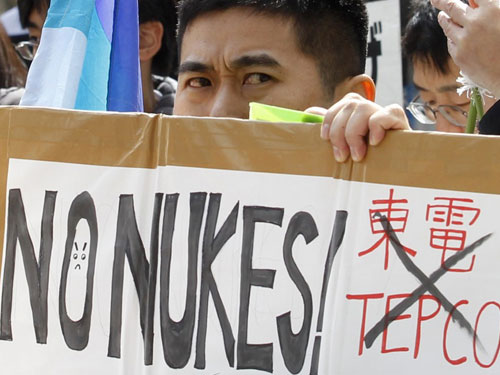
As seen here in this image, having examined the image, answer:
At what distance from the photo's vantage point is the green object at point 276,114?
5.05 ft

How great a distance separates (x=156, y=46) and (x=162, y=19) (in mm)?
106

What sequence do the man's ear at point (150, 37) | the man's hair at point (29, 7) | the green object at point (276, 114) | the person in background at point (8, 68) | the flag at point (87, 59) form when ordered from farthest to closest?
the person in background at point (8, 68) → the man's hair at point (29, 7) → the man's ear at point (150, 37) → the flag at point (87, 59) → the green object at point (276, 114)

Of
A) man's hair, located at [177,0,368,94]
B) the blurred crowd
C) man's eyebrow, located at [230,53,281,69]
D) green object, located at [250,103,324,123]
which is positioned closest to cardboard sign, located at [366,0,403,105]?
the blurred crowd

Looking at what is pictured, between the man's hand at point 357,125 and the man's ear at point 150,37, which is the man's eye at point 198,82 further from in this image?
the man's ear at point 150,37

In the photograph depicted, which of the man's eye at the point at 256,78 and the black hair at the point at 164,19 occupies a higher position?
the black hair at the point at 164,19

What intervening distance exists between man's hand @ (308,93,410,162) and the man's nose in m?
0.61

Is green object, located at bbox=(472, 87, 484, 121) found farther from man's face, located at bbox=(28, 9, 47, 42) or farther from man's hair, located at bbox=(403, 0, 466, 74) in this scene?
man's face, located at bbox=(28, 9, 47, 42)

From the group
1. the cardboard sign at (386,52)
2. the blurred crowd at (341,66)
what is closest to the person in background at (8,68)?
the blurred crowd at (341,66)

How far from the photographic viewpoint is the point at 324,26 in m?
2.26

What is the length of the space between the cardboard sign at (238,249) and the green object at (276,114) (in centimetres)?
8

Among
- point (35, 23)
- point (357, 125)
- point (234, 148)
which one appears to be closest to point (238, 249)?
point (234, 148)

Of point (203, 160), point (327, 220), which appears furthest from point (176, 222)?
point (327, 220)

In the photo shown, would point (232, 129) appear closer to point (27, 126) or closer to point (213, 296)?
point (213, 296)

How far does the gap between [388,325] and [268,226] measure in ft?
0.80
